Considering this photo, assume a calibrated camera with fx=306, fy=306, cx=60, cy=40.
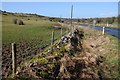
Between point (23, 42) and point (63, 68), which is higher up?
point (23, 42)

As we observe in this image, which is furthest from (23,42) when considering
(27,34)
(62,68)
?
(62,68)

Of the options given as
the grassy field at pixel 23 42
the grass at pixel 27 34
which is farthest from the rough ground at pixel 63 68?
the grass at pixel 27 34

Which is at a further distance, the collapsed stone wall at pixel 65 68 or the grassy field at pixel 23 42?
the grassy field at pixel 23 42

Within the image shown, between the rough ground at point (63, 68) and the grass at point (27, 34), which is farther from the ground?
the grass at point (27, 34)

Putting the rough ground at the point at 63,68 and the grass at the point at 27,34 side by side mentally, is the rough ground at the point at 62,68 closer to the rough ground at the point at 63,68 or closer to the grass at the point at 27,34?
the rough ground at the point at 63,68

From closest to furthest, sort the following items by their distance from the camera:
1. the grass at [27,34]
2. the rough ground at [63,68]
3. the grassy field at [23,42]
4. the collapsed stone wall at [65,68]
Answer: the rough ground at [63,68], the collapsed stone wall at [65,68], the grassy field at [23,42], the grass at [27,34]

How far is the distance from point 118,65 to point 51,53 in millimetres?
3573

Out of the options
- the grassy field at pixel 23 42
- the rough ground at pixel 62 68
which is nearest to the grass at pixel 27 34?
the grassy field at pixel 23 42

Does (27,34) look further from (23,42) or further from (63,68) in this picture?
(63,68)

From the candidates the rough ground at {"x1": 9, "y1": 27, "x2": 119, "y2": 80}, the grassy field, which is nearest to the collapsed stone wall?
the rough ground at {"x1": 9, "y1": 27, "x2": 119, "y2": 80}

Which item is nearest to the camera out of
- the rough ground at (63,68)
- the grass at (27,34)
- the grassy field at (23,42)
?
the rough ground at (63,68)

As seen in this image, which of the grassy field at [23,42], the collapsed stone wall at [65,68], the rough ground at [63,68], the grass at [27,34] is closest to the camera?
the rough ground at [63,68]

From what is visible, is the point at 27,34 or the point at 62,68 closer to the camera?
the point at 62,68

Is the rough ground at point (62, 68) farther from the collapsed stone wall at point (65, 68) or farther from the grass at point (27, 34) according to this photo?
the grass at point (27, 34)
